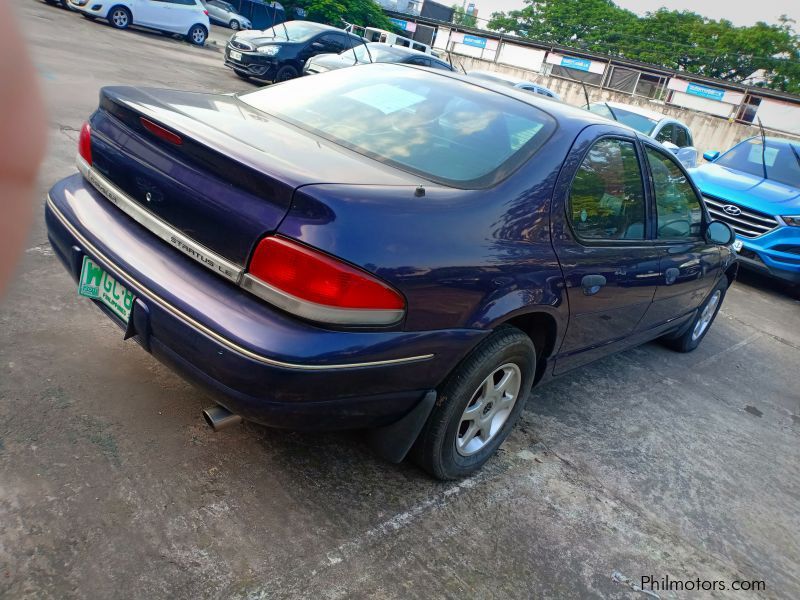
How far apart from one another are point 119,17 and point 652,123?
1407 cm

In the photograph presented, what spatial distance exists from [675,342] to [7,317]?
4.55 m

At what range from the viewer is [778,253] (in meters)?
7.57

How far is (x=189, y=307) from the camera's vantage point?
6.98ft

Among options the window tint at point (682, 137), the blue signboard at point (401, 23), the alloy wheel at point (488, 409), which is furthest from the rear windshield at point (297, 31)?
the blue signboard at point (401, 23)

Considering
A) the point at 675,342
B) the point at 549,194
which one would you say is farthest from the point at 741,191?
the point at 549,194

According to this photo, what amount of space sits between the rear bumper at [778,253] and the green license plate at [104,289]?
24.6 feet

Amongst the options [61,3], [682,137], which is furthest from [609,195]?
[61,3]

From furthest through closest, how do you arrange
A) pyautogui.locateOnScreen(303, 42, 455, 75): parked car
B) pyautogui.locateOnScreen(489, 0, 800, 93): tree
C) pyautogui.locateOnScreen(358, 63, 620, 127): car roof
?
pyautogui.locateOnScreen(489, 0, 800, 93): tree
pyautogui.locateOnScreen(303, 42, 455, 75): parked car
pyautogui.locateOnScreen(358, 63, 620, 127): car roof

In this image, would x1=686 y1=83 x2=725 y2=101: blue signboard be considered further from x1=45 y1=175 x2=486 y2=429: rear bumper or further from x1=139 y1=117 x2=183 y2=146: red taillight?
x1=139 y1=117 x2=183 y2=146: red taillight

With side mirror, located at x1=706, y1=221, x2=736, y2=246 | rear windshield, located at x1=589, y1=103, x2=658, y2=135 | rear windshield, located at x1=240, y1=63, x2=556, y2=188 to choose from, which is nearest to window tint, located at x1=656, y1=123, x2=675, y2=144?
rear windshield, located at x1=589, y1=103, x2=658, y2=135

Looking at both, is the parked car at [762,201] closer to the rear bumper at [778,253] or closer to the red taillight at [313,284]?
the rear bumper at [778,253]

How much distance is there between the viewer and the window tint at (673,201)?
3684mm

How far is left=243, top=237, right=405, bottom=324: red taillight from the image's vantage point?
201 centimetres

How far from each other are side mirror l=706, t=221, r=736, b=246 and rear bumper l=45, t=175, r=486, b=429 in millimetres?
2723
